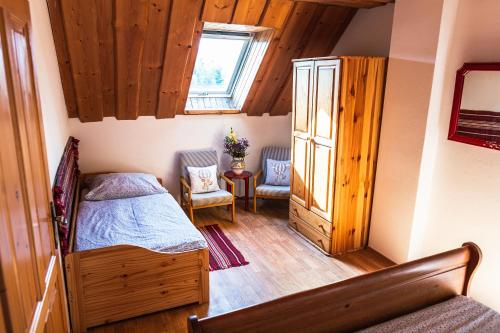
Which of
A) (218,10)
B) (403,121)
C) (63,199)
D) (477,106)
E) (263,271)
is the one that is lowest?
(263,271)

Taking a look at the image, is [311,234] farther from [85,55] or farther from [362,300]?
[85,55]

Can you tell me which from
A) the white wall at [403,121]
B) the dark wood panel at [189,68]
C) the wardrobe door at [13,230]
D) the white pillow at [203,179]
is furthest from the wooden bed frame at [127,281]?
the dark wood panel at [189,68]

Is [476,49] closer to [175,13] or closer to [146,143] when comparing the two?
[175,13]

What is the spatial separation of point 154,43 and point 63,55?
2.65 ft

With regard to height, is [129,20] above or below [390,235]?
above

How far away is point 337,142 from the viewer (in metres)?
3.20

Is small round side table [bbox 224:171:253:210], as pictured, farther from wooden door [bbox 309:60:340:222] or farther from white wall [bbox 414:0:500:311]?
white wall [bbox 414:0:500:311]

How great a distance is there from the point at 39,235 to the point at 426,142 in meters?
2.72

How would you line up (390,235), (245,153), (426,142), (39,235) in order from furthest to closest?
(245,153) < (390,235) < (426,142) < (39,235)

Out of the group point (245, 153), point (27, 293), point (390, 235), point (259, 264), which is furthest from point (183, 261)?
point (245, 153)

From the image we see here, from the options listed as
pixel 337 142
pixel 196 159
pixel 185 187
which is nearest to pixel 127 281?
pixel 185 187

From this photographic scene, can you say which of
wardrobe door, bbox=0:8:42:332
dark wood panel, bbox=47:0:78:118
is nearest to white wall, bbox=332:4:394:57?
dark wood panel, bbox=47:0:78:118

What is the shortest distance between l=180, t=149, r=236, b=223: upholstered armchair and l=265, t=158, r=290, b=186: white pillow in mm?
574

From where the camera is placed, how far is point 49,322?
147cm
